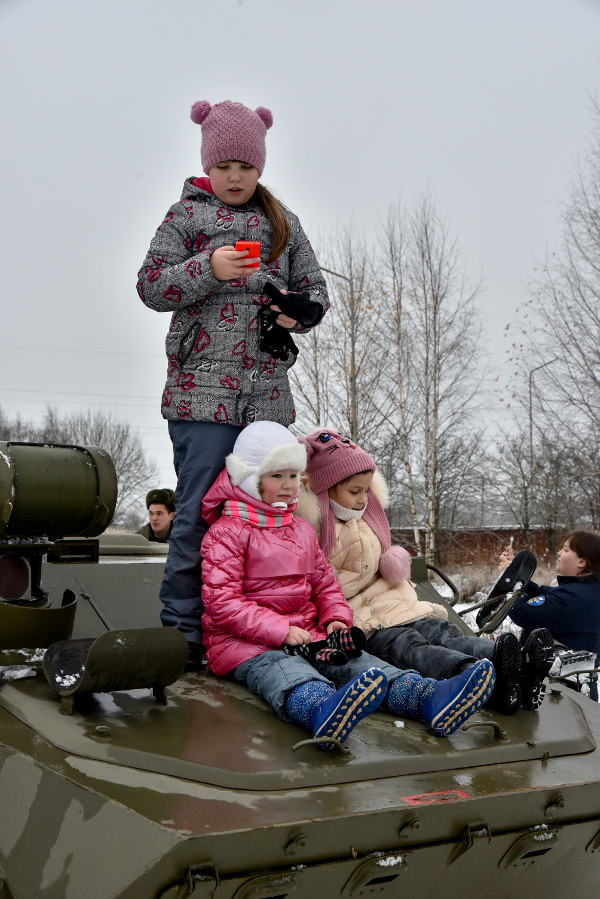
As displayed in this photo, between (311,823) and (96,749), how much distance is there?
0.67 meters

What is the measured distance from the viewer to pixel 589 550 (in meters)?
5.11

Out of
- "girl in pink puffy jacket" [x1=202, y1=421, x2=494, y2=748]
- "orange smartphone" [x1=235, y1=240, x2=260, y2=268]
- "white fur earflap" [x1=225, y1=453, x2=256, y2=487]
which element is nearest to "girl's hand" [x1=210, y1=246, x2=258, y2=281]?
"orange smartphone" [x1=235, y1=240, x2=260, y2=268]

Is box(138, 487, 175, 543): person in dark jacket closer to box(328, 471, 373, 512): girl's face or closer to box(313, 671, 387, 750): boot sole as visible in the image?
box(328, 471, 373, 512): girl's face

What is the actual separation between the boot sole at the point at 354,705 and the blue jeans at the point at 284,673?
0.75ft

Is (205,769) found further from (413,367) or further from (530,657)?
(413,367)

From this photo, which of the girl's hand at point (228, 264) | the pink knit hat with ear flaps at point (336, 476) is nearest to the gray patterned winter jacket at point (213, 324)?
the girl's hand at point (228, 264)

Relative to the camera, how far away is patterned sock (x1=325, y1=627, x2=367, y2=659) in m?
3.35

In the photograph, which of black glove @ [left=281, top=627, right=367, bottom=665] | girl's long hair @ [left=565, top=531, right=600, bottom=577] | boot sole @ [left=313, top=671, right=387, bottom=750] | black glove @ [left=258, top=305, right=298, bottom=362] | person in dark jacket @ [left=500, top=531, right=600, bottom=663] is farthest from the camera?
girl's long hair @ [left=565, top=531, right=600, bottom=577]

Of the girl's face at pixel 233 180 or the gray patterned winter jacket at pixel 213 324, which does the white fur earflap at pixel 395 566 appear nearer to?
the gray patterned winter jacket at pixel 213 324

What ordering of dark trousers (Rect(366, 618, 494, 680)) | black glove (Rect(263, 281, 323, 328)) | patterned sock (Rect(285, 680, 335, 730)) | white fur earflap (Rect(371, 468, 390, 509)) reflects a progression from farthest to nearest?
white fur earflap (Rect(371, 468, 390, 509)) → black glove (Rect(263, 281, 323, 328)) → dark trousers (Rect(366, 618, 494, 680)) → patterned sock (Rect(285, 680, 335, 730))

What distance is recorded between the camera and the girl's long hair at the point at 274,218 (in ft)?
13.3

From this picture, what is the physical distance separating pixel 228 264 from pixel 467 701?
1769 mm

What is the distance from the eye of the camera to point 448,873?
9.45 feet

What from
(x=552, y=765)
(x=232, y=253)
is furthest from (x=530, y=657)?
(x=232, y=253)
